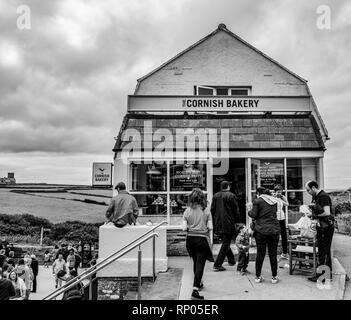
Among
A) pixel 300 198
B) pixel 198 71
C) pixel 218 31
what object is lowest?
pixel 300 198

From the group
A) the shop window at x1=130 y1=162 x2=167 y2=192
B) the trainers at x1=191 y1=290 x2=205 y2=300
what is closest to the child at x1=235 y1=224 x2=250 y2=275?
the trainers at x1=191 y1=290 x2=205 y2=300

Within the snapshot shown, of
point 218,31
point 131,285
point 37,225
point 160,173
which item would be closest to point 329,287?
point 131,285

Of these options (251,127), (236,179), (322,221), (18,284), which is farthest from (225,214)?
(18,284)

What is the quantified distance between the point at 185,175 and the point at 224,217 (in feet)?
8.33

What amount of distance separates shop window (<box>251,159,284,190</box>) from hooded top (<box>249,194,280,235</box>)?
9.55ft

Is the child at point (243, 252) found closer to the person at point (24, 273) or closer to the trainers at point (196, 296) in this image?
the trainers at point (196, 296)

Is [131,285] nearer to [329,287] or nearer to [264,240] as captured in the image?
[264,240]

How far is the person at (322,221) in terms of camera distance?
6.28 meters

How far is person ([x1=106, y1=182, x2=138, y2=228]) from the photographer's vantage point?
6.87 meters

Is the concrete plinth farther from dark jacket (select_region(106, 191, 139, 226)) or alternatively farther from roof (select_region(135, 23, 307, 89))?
roof (select_region(135, 23, 307, 89))

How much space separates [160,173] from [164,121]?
4.64 feet

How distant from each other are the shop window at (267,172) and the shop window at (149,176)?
2.34m

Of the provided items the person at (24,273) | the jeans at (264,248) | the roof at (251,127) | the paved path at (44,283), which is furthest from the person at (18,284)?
the jeans at (264,248)
